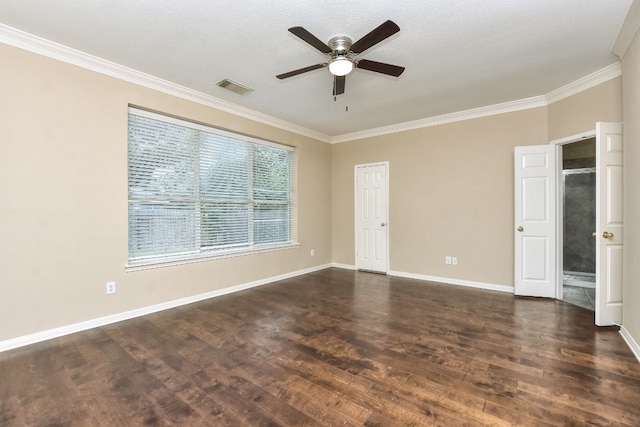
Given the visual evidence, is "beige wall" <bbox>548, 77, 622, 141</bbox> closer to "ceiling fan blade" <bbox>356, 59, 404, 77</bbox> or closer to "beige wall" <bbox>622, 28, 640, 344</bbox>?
"beige wall" <bbox>622, 28, 640, 344</bbox>

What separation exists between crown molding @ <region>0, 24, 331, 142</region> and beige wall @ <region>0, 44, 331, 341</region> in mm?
62

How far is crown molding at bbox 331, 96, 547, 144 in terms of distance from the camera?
4176mm

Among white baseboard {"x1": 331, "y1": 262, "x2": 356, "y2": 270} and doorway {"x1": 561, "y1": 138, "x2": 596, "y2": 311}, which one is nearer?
doorway {"x1": 561, "y1": 138, "x2": 596, "y2": 311}

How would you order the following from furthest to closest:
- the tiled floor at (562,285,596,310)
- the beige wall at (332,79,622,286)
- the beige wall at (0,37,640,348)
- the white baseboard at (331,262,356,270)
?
the white baseboard at (331,262,356,270)
the beige wall at (332,79,622,286)
the tiled floor at (562,285,596,310)
the beige wall at (0,37,640,348)

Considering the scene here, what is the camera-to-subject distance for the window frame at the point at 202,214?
3.43 metres

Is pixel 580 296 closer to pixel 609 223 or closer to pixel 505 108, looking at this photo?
pixel 609 223

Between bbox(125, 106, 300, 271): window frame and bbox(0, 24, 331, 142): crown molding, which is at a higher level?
bbox(0, 24, 331, 142): crown molding

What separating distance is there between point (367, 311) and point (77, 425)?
2676mm

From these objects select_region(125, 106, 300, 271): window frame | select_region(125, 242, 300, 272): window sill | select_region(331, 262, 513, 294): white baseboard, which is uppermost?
select_region(125, 106, 300, 271): window frame

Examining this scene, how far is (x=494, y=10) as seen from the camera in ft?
7.53

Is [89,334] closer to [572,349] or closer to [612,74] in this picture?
[572,349]

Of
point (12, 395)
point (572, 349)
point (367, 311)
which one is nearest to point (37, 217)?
point (12, 395)

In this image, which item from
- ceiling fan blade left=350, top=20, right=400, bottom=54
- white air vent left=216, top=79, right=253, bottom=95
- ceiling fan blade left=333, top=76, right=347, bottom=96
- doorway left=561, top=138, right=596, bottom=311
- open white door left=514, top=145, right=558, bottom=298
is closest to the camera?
ceiling fan blade left=350, top=20, right=400, bottom=54

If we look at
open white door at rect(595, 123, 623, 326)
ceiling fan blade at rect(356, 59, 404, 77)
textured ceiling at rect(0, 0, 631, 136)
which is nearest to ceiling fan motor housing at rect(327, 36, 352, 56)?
textured ceiling at rect(0, 0, 631, 136)
